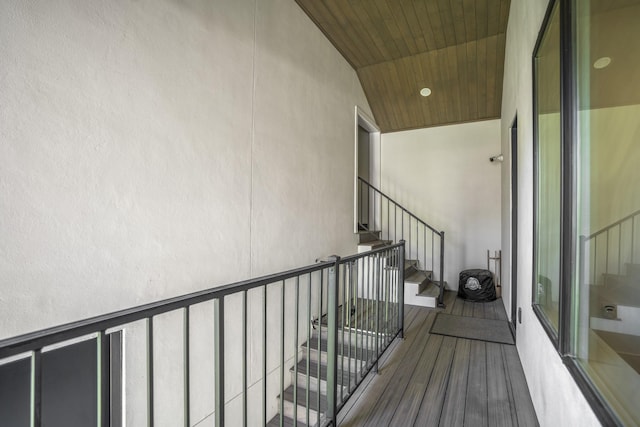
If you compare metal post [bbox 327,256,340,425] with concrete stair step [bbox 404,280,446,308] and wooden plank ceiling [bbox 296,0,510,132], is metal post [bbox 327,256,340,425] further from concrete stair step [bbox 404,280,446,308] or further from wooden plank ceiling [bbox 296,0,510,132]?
wooden plank ceiling [bbox 296,0,510,132]

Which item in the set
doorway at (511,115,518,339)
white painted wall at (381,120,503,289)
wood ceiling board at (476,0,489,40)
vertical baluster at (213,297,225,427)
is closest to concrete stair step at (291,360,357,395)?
vertical baluster at (213,297,225,427)

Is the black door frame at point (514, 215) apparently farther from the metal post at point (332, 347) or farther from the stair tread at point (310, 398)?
the metal post at point (332, 347)

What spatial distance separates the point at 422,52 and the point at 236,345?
13.7ft

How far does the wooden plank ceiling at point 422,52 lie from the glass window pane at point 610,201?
8.28ft

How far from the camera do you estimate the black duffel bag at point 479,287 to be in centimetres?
427

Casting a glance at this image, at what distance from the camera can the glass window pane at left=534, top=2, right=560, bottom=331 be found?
141cm

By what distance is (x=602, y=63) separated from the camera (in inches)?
38.7

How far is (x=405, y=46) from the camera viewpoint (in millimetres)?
3777

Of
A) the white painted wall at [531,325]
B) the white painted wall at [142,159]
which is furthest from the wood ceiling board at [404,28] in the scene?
→ the white painted wall at [142,159]

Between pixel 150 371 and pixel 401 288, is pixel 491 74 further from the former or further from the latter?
pixel 150 371

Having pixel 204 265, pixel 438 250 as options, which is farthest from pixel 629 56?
pixel 438 250

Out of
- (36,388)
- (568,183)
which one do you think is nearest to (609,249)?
(568,183)

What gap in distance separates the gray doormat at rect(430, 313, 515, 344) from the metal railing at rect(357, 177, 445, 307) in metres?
1.30

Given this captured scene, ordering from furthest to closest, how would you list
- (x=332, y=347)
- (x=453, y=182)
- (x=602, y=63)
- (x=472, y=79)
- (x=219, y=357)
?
(x=453, y=182)
(x=472, y=79)
(x=332, y=347)
(x=219, y=357)
(x=602, y=63)
